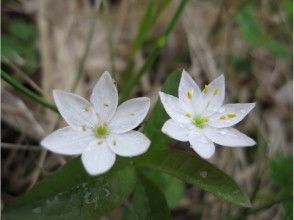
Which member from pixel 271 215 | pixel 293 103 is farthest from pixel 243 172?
pixel 293 103

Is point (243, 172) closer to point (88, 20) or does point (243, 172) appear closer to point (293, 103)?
point (293, 103)

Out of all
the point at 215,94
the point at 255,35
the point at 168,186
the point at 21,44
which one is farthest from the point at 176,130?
the point at 255,35

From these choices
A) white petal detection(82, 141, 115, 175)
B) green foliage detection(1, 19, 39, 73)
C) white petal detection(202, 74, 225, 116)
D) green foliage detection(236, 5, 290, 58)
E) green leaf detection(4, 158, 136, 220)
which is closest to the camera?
white petal detection(82, 141, 115, 175)

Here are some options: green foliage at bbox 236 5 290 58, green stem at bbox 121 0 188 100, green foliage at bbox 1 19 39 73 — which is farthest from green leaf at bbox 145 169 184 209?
green foliage at bbox 236 5 290 58

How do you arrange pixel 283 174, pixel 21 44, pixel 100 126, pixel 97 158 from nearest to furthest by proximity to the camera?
pixel 97 158 < pixel 100 126 < pixel 283 174 < pixel 21 44

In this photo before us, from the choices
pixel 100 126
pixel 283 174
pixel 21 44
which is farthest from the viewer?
pixel 21 44

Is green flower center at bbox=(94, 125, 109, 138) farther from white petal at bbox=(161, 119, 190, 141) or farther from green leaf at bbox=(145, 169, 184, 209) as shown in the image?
green leaf at bbox=(145, 169, 184, 209)

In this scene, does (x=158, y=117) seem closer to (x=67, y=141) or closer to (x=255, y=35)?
(x=67, y=141)

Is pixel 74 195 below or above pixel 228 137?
below
